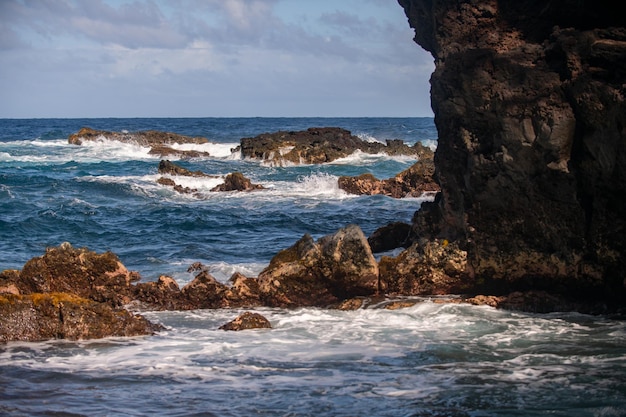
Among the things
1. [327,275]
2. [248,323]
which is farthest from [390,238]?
[248,323]

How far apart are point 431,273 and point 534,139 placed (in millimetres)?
2738

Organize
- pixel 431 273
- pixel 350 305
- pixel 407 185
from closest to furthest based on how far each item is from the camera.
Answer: pixel 350 305 < pixel 431 273 < pixel 407 185

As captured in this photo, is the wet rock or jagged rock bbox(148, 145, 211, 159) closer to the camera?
the wet rock

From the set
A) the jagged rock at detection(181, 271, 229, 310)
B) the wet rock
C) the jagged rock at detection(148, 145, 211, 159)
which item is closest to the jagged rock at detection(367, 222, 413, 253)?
the wet rock

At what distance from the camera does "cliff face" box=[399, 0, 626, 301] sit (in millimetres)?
10562

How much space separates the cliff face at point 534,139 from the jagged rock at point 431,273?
244 millimetres

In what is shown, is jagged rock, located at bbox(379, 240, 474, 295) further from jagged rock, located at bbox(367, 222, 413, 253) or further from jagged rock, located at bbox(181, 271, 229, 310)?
jagged rock, located at bbox(367, 222, 413, 253)

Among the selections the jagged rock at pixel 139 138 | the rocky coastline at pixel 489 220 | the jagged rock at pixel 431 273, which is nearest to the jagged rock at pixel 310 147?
the jagged rock at pixel 139 138

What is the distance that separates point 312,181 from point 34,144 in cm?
3816

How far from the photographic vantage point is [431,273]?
12547 millimetres

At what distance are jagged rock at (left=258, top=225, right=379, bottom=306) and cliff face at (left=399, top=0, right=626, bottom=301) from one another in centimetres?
168

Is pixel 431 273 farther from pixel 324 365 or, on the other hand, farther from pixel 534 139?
pixel 324 365

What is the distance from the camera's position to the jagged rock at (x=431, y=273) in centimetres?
1245

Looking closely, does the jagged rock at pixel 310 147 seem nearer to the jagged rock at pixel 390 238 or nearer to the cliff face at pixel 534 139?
the jagged rock at pixel 390 238
